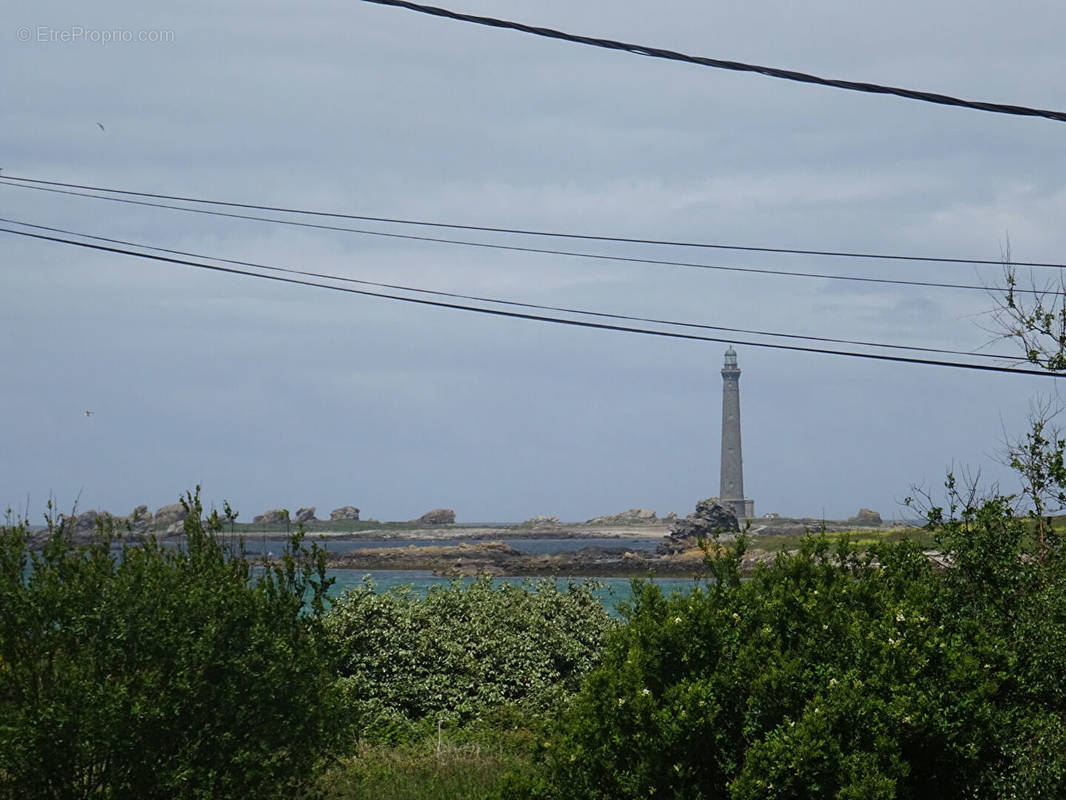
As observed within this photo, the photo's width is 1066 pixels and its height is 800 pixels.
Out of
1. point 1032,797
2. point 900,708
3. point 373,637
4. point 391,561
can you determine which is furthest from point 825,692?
point 391,561

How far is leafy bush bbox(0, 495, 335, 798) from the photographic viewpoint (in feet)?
25.9

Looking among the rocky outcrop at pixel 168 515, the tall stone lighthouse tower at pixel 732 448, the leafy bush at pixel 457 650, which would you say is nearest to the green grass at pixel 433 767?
the leafy bush at pixel 457 650

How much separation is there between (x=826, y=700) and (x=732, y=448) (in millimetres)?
140552

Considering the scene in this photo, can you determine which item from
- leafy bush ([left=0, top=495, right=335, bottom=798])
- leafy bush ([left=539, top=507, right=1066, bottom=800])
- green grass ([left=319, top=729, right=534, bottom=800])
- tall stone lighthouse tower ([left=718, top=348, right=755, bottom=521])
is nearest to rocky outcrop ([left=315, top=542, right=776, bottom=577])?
tall stone lighthouse tower ([left=718, top=348, right=755, bottom=521])

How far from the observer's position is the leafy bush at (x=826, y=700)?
26.0 ft

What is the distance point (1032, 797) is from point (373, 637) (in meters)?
9.68

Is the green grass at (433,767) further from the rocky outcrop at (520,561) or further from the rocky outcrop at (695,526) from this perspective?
the rocky outcrop at (695,526)

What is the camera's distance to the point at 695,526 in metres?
107

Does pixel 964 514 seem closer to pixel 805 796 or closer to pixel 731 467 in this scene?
pixel 805 796

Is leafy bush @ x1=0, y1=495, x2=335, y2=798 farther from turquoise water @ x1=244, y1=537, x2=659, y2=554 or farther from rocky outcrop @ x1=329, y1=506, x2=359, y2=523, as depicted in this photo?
rocky outcrop @ x1=329, y1=506, x2=359, y2=523

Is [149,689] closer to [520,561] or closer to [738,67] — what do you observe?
[738,67]

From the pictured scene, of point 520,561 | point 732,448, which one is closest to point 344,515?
point 732,448

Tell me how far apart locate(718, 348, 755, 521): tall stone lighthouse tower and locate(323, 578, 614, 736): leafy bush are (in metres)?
127

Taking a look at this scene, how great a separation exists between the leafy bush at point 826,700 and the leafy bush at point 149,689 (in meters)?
2.27
